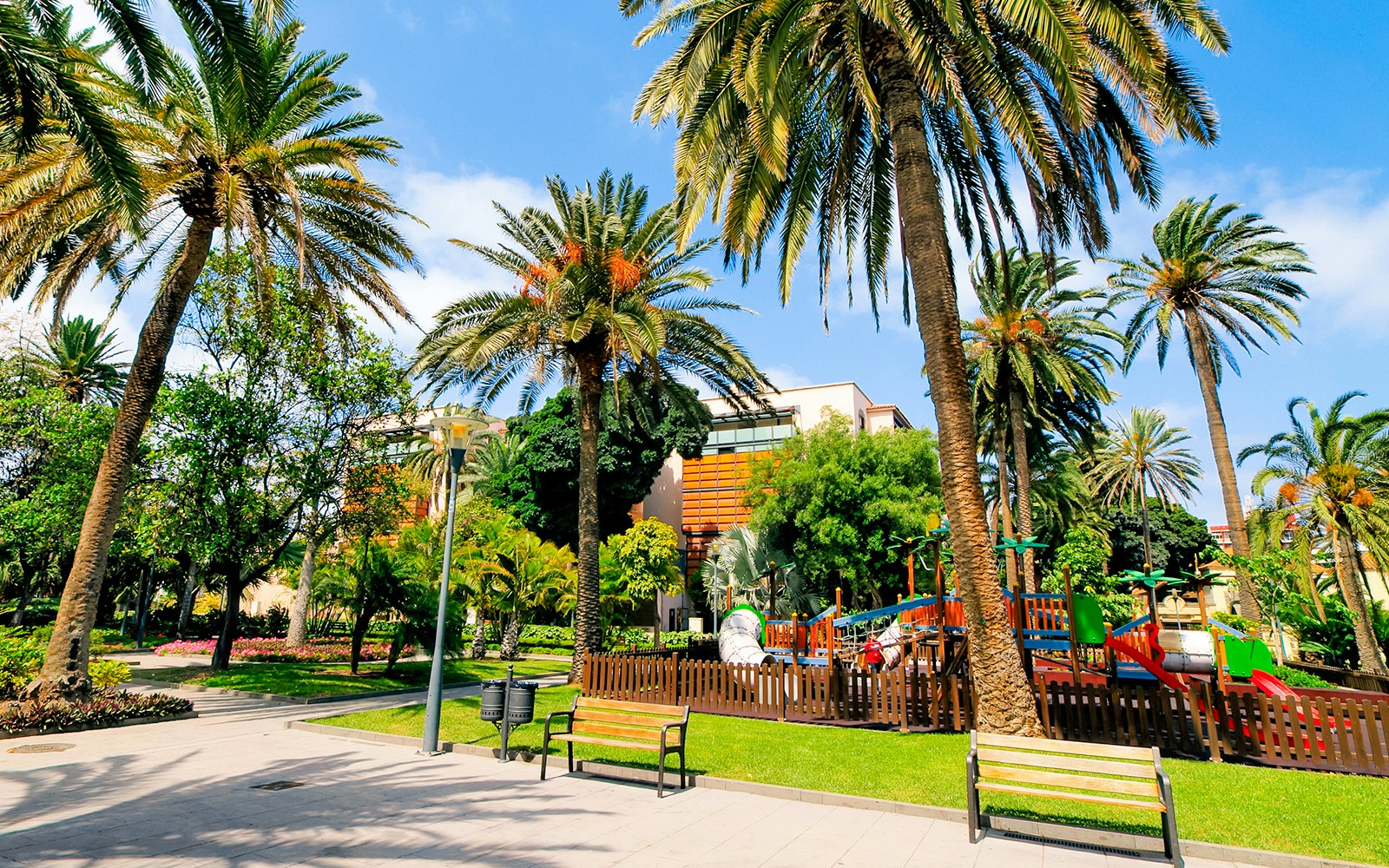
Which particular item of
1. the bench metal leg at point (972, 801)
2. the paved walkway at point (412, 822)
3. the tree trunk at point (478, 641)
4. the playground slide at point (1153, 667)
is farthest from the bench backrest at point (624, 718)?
the tree trunk at point (478, 641)

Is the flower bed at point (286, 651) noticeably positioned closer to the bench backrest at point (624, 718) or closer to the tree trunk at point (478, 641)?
the tree trunk at point (478, 641)

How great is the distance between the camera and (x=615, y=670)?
15.0 m

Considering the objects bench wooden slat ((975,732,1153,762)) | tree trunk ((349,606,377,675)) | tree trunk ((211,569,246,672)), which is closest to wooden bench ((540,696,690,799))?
bench wooden slat ((975,732,1153,762))

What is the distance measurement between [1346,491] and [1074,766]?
91.7ft

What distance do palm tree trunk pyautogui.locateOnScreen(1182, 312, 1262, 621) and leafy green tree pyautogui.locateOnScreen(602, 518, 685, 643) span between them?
70.3ft

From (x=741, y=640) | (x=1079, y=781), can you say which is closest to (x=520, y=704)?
(x=1079, y=781)

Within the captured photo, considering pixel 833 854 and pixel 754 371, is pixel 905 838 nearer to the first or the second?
pixel 833 854

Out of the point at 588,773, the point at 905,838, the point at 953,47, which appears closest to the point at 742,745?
the point at 588,773

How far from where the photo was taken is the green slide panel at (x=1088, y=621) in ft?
45.7

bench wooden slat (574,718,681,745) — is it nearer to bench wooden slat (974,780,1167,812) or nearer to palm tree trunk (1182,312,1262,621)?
bench wooden slat (974,780,1167,812)

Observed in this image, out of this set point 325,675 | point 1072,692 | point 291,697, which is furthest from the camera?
point 325,675

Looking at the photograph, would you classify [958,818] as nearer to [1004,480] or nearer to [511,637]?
[511,637]

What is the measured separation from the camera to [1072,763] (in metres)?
6.16

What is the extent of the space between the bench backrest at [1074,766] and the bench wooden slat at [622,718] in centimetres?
342
